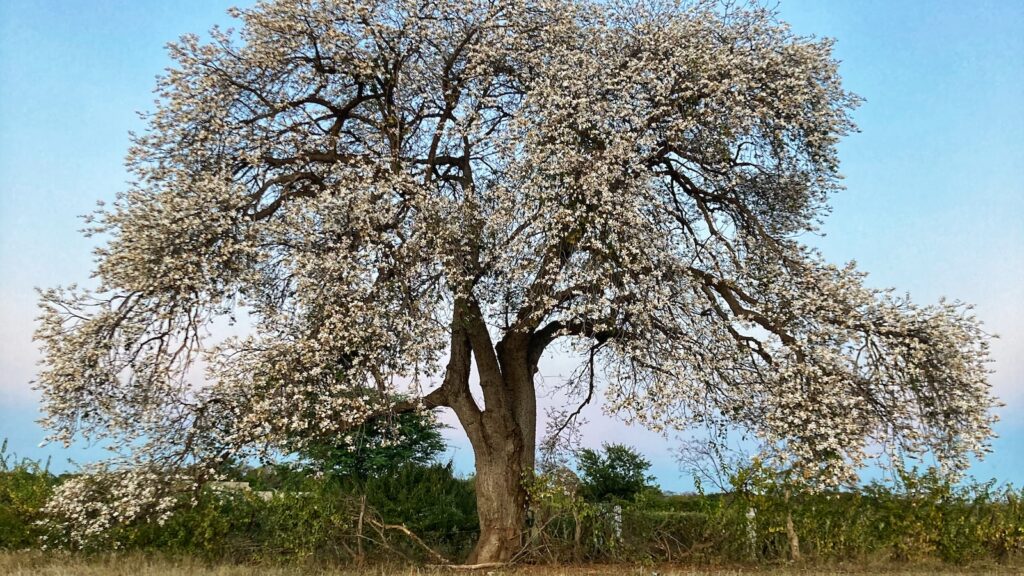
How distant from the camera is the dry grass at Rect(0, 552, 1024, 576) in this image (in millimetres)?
10984

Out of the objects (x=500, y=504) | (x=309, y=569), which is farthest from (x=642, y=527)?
(x=309, y=569)

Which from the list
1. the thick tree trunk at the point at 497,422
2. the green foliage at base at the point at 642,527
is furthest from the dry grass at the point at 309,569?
the thick tree trunk at the point at 497,422

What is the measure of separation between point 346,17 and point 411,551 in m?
9.01

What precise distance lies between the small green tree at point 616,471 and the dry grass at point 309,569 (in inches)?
248

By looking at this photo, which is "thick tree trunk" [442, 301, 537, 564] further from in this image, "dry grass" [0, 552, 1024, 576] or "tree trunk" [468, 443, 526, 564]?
"dry grass" [0, 552, 1024, 576]

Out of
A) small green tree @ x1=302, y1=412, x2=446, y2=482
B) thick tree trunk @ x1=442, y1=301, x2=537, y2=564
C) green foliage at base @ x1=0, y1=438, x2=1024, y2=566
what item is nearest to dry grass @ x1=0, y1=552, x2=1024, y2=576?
green foliage at base @ x1=0, y1=438, x2=1024, y2=566

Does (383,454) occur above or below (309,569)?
above

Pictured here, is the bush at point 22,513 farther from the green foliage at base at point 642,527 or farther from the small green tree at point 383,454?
the small green tree at point 383,454

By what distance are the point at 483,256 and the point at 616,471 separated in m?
9.16

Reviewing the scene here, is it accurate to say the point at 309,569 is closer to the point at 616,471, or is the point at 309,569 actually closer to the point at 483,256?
the point at 483,256

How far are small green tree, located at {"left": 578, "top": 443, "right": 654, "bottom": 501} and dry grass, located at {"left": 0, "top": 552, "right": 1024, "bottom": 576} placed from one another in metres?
6.31

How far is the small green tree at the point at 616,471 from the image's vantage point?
19.0m

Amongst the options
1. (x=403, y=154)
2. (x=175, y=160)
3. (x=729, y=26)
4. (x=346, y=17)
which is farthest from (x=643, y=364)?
(x=175, y=160)

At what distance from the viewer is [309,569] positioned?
11.9 metres
